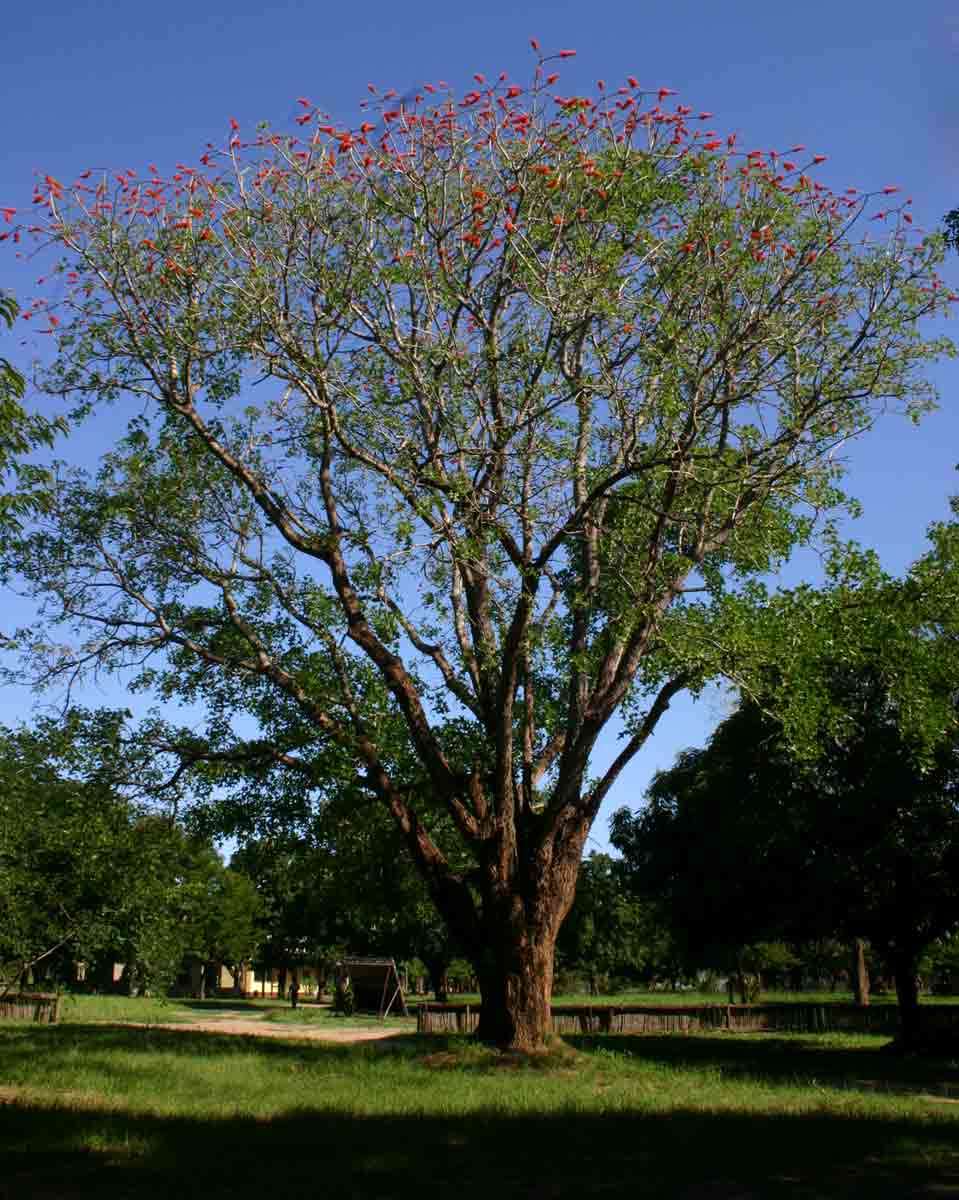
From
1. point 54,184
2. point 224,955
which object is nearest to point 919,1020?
point 54,184

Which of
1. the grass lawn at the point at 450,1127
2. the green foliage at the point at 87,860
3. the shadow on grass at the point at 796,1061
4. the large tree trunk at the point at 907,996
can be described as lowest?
the shadow on grass at the point at 796,1061

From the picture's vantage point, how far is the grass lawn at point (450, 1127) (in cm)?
882

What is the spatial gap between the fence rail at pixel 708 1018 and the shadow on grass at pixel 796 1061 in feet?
6.98

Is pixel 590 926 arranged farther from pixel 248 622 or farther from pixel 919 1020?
pixel 248 622

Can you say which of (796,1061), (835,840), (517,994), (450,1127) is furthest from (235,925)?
(450,1127)

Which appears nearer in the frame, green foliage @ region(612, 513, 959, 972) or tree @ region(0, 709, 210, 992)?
tree @ region(0, 709, 210, 992)

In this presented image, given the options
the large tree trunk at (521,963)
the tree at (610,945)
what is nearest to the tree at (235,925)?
the tree at (610,945)

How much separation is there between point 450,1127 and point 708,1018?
28149 millimetres

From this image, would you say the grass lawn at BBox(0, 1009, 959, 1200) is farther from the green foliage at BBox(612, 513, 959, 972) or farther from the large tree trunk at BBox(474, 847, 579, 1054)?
the green foliage at BBox(612, 513, 959, 972)

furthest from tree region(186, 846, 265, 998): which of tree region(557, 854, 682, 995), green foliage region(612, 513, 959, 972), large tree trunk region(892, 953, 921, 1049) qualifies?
large tree trunk region(892, 953, 921, 1049)

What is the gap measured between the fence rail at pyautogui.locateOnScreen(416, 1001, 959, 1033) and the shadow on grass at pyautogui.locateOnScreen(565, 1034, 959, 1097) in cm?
213

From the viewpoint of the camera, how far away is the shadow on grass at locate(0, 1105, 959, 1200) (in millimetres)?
8602

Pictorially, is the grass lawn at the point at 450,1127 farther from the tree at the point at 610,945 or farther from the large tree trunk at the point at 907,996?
the tree at the point at 610,945

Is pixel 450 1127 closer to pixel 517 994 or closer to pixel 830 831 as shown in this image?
pixel 517 994
